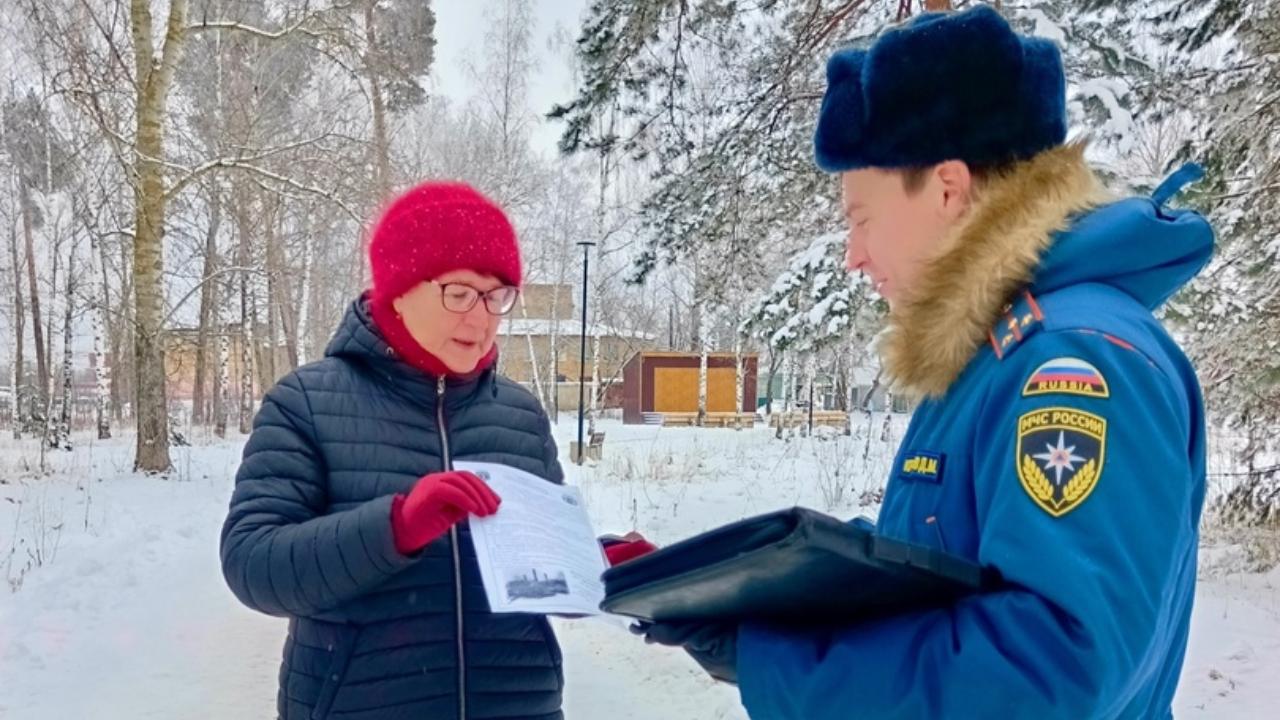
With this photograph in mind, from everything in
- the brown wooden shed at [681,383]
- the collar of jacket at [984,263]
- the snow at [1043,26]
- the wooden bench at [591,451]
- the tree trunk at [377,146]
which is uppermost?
the tree trunk at [377,146]

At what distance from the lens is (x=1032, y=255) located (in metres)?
0.98

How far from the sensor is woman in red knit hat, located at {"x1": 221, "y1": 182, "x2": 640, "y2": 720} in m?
1.66

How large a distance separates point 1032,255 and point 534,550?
1083 mm

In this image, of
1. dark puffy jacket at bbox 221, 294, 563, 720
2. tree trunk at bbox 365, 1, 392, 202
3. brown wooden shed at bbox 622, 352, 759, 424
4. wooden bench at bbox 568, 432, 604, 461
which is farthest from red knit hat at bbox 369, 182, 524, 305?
brown wooden shed at bbox 622, 352, 759, 424

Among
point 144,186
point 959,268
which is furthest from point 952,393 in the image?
point 144,186

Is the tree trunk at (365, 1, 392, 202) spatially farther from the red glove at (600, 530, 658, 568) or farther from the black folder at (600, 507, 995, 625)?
the black folder at (600, 507, 995, 625)

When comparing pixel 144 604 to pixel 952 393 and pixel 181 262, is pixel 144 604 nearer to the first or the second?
pixel 952 393

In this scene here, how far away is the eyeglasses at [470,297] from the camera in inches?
78.7

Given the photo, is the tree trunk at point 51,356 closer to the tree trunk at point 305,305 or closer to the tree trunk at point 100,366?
the tree trunk at point 100,366

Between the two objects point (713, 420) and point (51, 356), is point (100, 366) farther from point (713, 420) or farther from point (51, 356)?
point (713, 420)

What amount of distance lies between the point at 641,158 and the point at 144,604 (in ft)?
17.0

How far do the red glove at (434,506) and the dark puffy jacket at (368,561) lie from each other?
0.08 ft

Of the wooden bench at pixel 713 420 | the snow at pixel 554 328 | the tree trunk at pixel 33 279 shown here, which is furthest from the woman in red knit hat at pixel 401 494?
the snow at pixel 554 328

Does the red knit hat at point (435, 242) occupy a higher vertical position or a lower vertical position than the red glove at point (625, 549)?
higher
